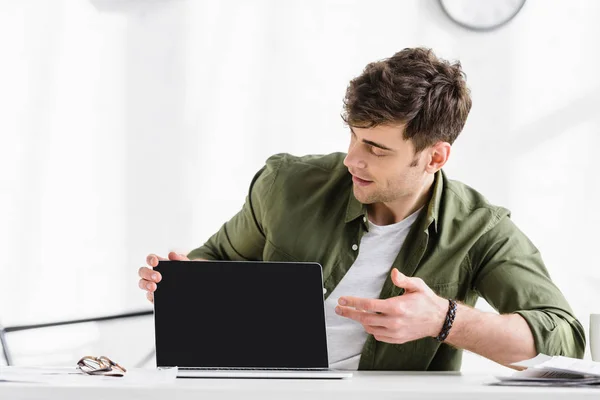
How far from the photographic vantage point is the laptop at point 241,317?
1.23m

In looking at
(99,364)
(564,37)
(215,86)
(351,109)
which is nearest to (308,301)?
(99,364)

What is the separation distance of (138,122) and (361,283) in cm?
146

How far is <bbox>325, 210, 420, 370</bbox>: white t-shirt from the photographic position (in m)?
1.57

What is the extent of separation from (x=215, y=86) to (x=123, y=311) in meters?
0.90

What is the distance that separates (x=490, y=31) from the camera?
2727mm

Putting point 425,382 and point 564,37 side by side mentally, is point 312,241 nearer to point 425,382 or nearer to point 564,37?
point 425,382

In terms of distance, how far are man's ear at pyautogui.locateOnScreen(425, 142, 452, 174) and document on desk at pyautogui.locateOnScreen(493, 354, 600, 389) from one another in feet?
2.05

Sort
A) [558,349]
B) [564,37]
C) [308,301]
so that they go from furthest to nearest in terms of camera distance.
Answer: [564,37] < [558,349] < [308,301]

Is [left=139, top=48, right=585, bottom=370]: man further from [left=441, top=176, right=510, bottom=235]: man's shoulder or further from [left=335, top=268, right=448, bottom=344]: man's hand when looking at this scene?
[left=335, top=268, right=448, bottom=344]: man's hand

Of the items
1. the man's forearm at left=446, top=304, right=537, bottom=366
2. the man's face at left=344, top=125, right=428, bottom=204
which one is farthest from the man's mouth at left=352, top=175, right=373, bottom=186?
the man's forearm at left=446, top=304, right=537, bottom=366

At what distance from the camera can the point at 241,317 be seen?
4.07ft

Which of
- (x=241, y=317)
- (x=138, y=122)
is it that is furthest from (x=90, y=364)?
(x=138, y=122)

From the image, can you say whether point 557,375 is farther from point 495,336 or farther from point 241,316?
point 241,316

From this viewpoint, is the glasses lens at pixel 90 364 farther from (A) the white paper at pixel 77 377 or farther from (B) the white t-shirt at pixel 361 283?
(B) the white t-shirt at pixel 361 283
